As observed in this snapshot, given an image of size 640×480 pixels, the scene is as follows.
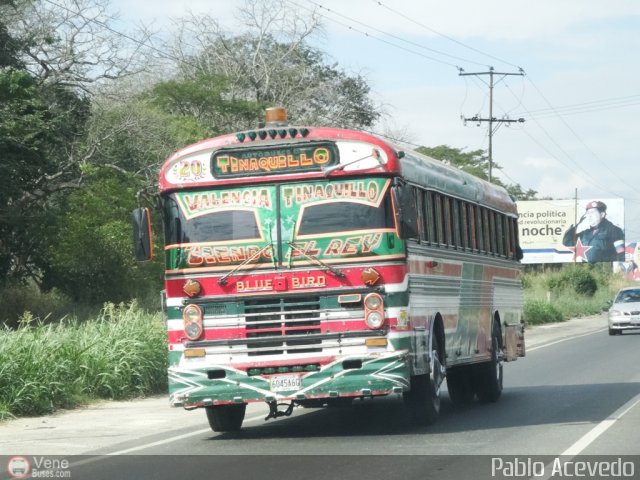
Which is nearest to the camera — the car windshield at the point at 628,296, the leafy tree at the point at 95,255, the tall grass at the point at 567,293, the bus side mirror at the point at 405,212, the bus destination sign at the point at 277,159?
the bus side mirror at the point at 405,212

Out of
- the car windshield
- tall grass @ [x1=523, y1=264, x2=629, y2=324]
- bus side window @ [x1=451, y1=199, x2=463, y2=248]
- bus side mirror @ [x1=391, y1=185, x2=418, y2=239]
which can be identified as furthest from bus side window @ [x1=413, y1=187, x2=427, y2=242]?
tall grass @ [x1=523, y1=264, x2=629, y2=324]

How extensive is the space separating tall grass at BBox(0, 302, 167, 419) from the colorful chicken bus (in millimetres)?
4134

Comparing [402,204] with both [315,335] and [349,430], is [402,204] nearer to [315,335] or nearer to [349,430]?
[315,335]

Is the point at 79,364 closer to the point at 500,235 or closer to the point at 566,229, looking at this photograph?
the point at 500,235

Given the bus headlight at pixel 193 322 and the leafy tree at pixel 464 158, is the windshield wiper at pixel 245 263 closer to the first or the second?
the bus headlight at pixel 193 322

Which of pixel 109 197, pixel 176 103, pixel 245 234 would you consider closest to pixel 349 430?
pixel 245 234

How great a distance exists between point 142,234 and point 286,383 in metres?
2.23

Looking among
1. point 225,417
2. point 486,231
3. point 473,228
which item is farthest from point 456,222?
point 225,417

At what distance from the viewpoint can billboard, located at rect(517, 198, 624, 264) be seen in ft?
264

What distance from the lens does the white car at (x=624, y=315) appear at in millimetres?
40219

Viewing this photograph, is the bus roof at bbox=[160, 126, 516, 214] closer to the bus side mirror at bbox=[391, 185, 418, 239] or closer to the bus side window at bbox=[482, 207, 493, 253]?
the bus side mirror at bbox=[391, 185, 418, 239]

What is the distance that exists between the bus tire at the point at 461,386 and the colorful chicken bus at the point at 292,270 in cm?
417

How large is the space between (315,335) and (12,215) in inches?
814

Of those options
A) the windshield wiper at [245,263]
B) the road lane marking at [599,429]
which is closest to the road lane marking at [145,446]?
the windshield wiper at [245,263]
